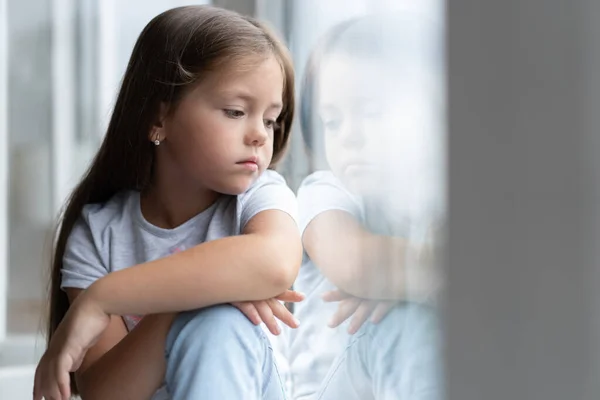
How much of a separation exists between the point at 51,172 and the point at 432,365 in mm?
1269

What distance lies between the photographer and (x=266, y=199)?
1010 millimetres

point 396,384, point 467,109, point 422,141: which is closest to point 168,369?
point 396,384

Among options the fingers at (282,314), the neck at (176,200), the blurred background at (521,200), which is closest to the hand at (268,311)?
the fingers at (282,314)

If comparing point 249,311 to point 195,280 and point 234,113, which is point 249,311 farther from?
point 234,113

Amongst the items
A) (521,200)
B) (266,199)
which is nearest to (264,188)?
(266,199)

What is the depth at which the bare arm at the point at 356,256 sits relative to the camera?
710 millimetres

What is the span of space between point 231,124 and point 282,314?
25 centimetres

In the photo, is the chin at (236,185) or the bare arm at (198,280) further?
the chin at (236,185)

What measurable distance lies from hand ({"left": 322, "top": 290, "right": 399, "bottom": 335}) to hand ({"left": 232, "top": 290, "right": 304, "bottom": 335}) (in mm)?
57

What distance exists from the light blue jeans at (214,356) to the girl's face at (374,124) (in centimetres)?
21

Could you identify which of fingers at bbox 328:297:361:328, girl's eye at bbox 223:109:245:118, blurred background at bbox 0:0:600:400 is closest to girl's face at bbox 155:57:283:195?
girl's eye at bbox 223:109:245:118

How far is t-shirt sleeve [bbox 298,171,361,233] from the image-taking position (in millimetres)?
971

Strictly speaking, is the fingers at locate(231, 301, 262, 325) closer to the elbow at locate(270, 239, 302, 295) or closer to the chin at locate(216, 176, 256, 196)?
the elbow at locate(270, 239, 302, 295)

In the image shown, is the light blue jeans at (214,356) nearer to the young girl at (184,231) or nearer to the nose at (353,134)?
the young girl at (184,231)
